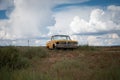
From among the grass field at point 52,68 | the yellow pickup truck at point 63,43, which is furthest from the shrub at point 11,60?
the yellow pickup truck at point 63,43

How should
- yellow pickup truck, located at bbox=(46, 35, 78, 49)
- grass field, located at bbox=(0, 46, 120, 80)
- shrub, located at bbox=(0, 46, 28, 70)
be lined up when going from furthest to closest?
yellow pickup truck, located at bbox=(46, 35, 78, 49), shrub, located at bbox=(0, 46, 28, 70), grass field, located at bbox=(0, 46, 120, 80)

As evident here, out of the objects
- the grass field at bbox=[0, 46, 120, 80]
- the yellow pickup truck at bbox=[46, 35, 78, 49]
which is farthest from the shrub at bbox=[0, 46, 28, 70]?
Result: the yellow pickup truck at bbox=[46, 35, 78, 49]

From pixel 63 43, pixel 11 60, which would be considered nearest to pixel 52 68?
pixel 11 60

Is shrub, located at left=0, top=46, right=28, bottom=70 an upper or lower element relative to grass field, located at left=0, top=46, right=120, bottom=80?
upper

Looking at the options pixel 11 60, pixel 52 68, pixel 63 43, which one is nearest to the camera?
pixel 52 68

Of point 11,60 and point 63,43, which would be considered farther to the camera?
point 63,43

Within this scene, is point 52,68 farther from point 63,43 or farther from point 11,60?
point 63,43

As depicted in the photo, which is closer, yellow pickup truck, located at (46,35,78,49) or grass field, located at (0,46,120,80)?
grass field, located at (0,46,120,80)

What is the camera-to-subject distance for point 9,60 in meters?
14.2

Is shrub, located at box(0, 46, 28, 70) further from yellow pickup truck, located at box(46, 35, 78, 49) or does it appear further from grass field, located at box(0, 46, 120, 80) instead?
yellow pickup truck, located at box(46, 35, 78, 49)

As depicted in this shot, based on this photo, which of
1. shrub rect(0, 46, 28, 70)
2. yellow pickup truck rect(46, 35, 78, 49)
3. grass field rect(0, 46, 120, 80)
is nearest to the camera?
grass field rect(0, 46, 120, 80)

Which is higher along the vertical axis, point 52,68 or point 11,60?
point 11,60

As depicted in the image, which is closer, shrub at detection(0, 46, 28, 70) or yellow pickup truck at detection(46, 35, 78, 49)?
shrub at detection(0, 46, 28, 70)

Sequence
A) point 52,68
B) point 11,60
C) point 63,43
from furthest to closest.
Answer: point 63,43 → point 11,60 → point 52,68
